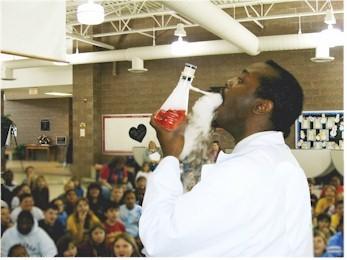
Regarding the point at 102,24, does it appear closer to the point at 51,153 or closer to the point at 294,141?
the point at 51,153

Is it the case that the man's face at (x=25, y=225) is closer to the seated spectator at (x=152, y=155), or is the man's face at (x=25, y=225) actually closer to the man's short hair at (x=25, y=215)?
the man's short hair at (x=25, y=215)

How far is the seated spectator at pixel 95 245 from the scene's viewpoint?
232cm

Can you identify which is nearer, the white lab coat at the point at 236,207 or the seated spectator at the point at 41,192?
the white lab coat at the point at 236,207

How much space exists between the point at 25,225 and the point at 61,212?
0.20 m

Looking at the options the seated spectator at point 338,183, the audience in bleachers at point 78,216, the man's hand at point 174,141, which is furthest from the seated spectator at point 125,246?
the seated spectator at point 338,183

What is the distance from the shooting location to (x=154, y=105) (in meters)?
2.19

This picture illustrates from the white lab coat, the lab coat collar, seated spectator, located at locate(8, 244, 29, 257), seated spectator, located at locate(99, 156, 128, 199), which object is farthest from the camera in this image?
seated spectator, located at locate(8, 244, 29, 257)

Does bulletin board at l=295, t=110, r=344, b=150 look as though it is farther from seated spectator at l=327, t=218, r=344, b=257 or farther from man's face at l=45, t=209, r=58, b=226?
man's face at l=45, t=209, r=58, b=226

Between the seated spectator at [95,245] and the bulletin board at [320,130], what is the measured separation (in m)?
1.04

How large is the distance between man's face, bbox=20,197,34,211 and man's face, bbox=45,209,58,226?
9cm

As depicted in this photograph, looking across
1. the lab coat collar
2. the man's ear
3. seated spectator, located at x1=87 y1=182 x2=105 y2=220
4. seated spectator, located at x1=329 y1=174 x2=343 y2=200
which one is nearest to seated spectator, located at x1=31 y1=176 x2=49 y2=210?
seated spectator, located at x1=87 y1=182 x2=105 y2=220

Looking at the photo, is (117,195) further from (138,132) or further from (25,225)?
(25,225)

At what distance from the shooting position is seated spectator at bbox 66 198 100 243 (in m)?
2.29

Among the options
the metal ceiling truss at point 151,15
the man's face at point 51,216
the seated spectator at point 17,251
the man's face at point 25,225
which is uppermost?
the metal ceiling truss at point 151,15
